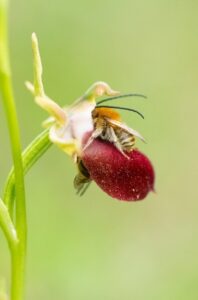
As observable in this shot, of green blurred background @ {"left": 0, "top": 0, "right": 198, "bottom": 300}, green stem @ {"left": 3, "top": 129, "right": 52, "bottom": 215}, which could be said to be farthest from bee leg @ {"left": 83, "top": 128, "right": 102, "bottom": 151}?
green blurred background @ {"left": 0, "top": 0, "right": 198, "bottom": 300}

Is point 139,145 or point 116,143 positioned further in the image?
point 139,145

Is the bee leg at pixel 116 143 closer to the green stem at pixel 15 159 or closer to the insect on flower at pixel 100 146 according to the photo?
the insect on flower at pixel 100 146

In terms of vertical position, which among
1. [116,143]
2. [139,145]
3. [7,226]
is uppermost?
[116,143]

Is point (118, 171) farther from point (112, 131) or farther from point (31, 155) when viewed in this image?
point (31, 155)

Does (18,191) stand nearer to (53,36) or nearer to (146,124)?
(146,124)

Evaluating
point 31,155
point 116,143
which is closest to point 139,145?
point 31,155

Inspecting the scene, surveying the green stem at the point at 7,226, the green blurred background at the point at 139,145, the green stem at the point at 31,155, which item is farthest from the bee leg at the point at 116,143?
the green blurred background at the point at 139,145

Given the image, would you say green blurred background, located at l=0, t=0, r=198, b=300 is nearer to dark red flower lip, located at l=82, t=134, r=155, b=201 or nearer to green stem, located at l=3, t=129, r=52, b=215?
green stem, located at l=3, t=129, r=52, b=215
